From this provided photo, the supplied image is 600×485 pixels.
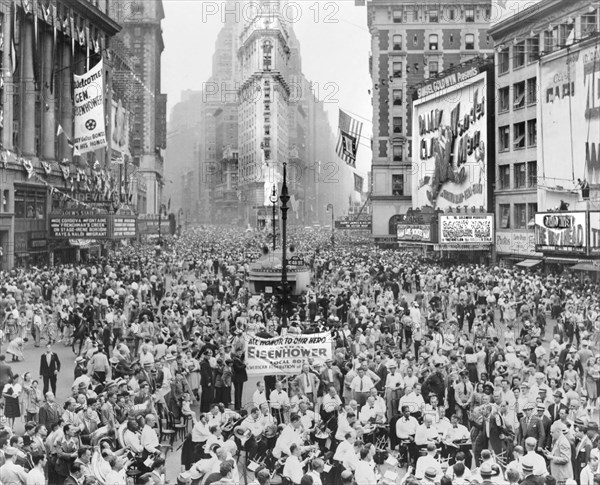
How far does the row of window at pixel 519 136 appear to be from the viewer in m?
59.5

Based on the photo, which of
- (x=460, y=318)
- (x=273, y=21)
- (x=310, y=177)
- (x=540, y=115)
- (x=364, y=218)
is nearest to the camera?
(x=460, y=318)

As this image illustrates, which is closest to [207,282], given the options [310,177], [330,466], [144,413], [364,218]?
[144,413]

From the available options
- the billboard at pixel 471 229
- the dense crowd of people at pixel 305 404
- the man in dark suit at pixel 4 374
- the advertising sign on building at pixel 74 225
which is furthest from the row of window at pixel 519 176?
the man in dark suit at pixel 4 374

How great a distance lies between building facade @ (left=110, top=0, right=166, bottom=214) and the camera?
497 feet

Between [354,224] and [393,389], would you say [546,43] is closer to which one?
[354,224]

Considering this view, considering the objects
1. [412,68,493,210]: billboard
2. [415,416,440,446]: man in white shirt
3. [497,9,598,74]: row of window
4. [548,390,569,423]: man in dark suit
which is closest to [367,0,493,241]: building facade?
[412,68,493,210]: billboard

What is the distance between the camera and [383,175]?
3622 inches

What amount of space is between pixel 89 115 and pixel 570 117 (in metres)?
38.0

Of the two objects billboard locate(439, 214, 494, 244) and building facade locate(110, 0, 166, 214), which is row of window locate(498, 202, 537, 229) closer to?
billboard locate(439, 214, 494, 244)

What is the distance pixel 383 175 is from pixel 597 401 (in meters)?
75.7

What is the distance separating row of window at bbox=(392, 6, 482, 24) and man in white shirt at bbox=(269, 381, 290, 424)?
8216 cm

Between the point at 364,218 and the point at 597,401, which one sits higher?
the point at 364,218

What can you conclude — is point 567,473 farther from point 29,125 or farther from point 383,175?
point 383,175

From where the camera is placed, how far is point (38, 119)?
213 feet
